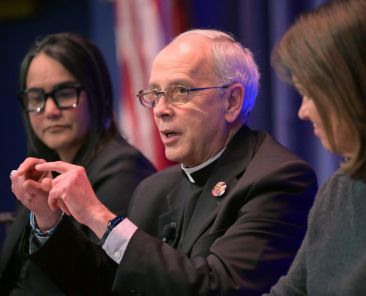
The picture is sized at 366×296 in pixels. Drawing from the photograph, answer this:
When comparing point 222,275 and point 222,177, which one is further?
point 222,177

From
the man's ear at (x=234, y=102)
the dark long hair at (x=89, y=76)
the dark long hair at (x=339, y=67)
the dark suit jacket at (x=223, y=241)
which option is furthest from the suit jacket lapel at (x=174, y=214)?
the dark long hair at (x=339, y=67)

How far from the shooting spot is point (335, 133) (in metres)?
1.83

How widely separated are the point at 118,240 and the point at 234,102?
0.64m

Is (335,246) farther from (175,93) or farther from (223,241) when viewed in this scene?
(175,93)

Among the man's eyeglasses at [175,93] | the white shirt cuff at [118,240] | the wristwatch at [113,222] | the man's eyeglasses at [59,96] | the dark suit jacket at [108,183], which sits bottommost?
the dark suit jacket at [108,183]

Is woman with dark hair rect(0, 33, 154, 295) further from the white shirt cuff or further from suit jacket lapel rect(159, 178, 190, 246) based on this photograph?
the white shirt cuff

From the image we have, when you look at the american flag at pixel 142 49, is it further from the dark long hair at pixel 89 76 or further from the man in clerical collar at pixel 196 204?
the man in clerical collar at pixel 196 204

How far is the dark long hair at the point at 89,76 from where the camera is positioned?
3250 millimetres

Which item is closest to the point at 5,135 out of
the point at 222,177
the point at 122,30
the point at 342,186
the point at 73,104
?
the point at 122,30

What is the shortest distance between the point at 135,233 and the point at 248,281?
33 centimetres

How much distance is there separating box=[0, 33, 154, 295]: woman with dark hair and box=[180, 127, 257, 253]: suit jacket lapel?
0.65 metres

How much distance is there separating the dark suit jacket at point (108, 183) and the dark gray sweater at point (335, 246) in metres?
1.14

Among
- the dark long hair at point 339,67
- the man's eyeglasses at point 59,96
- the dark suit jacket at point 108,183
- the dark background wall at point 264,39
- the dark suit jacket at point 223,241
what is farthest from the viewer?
the dark background wall at point 264,39

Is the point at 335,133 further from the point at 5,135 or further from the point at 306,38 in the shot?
the point at 5,135
